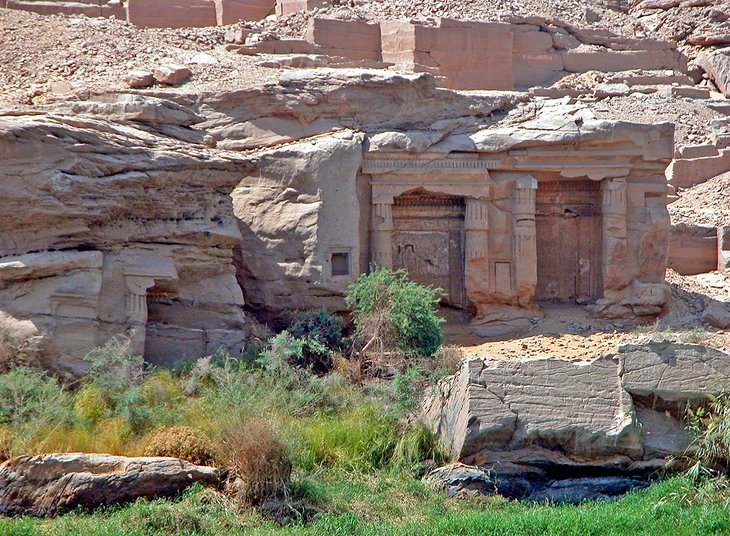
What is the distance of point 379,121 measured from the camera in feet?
53.2

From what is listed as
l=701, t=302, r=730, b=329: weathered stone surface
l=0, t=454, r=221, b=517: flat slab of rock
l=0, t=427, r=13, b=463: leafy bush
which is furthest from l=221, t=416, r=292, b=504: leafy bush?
l=701, t=302, r=730, b=329: weathered stone surface

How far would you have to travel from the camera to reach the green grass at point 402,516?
940 cm

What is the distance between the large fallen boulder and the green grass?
0.40 meters

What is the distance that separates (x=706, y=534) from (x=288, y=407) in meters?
4.40

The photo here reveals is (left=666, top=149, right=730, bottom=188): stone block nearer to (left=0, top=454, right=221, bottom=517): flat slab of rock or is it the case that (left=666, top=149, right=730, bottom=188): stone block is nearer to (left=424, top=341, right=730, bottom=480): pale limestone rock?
(left=424, top=341, right=730, bottom=480): pale limestone rock

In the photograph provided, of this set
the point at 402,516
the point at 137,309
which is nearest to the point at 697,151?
the point at 137,309

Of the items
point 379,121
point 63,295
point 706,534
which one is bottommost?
point 706,534

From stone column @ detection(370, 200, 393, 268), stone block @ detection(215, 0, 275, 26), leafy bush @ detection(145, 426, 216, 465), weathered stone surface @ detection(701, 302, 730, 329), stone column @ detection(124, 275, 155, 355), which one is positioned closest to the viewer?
leafy bush @ detection(145, 426, 216, 465)

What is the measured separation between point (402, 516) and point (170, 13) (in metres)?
14.2

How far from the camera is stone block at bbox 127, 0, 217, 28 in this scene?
847 inches

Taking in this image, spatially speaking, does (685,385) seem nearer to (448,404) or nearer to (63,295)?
(448,404)

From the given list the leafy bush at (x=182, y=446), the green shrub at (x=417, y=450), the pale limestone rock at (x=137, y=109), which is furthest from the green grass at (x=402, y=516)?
the pale limestone rock at (x=137, y=109)

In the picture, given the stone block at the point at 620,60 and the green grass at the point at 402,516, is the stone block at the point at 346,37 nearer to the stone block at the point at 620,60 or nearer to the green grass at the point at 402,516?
the stone block at the point at 620,60

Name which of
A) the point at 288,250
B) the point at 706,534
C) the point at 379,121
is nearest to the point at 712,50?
the point at 379,121
